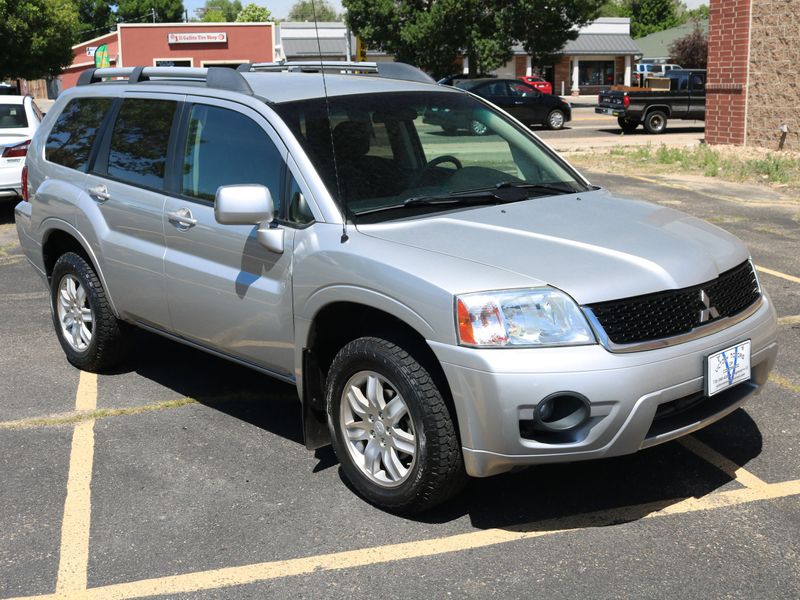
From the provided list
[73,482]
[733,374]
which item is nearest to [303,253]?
[73,482]

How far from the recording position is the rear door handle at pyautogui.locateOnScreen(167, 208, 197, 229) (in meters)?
5.00

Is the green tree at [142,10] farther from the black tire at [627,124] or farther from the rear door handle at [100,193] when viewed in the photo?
the rear door handle at [100,193]

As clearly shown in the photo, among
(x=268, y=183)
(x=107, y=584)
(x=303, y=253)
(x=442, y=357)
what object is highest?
(x=268, y=183)

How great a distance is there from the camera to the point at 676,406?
12.8 feet

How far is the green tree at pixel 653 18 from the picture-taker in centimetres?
10225

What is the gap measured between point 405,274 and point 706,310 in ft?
4.12

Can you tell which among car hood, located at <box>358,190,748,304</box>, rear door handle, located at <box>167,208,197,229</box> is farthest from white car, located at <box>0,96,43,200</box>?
car hood, located at <box>358,190,748,304</box>

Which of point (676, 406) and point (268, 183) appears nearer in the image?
point (676, 406)

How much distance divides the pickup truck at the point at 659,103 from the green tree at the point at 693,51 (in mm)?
41028

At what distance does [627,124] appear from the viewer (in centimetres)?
2839

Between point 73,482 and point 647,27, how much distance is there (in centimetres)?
10551

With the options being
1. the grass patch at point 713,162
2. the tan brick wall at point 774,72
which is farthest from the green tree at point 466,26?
the tan brick wall at point 774,72

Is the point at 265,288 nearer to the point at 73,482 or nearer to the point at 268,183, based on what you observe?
the point at 268,183

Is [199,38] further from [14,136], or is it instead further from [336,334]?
[336,334]
